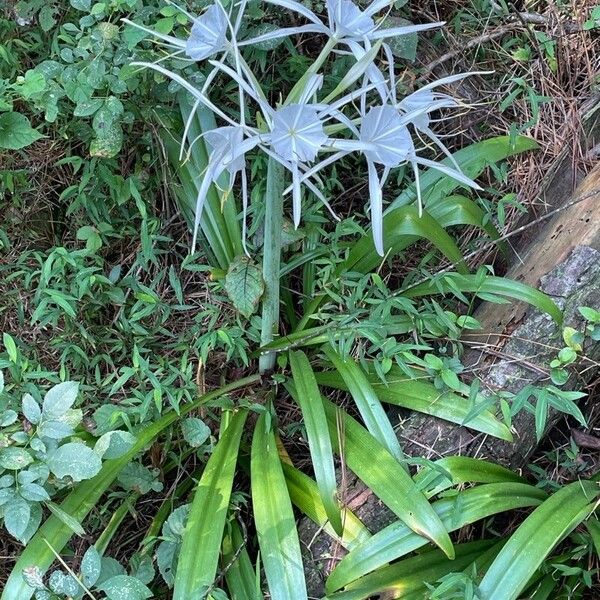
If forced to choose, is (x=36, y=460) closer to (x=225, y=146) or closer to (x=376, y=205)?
(x=225, y=146)

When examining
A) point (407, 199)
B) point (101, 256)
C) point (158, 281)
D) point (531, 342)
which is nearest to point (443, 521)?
point (531, 342)

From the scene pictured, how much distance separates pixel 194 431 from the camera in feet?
5.01

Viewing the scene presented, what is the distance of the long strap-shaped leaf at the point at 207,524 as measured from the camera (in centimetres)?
128

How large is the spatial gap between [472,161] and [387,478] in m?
0.87

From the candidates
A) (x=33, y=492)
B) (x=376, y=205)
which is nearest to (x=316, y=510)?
(x=33, y=492)

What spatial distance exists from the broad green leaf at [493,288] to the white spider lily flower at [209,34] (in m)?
0.72

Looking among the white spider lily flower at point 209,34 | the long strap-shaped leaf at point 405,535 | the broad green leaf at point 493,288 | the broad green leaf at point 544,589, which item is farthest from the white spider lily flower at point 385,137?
the broad green leaf at point 544,589

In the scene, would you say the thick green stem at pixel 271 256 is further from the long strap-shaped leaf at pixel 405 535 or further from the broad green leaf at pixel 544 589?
the broad green leaf at pixel 544 589

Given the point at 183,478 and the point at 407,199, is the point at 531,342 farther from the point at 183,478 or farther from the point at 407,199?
the point at 183,478

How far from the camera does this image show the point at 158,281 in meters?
1.76

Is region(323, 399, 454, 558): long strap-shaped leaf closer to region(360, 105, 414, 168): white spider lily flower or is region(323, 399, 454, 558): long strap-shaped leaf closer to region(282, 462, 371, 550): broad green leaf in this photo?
region(282, 462, 371, 550): broad green leaf

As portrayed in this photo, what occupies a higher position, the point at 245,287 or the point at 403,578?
the point at 245,287

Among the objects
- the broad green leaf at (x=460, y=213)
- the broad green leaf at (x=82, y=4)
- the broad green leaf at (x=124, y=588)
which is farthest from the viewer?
the broad green leaf at (x=460, y=213)

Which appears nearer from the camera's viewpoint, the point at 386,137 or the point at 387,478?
the point at 386,137
